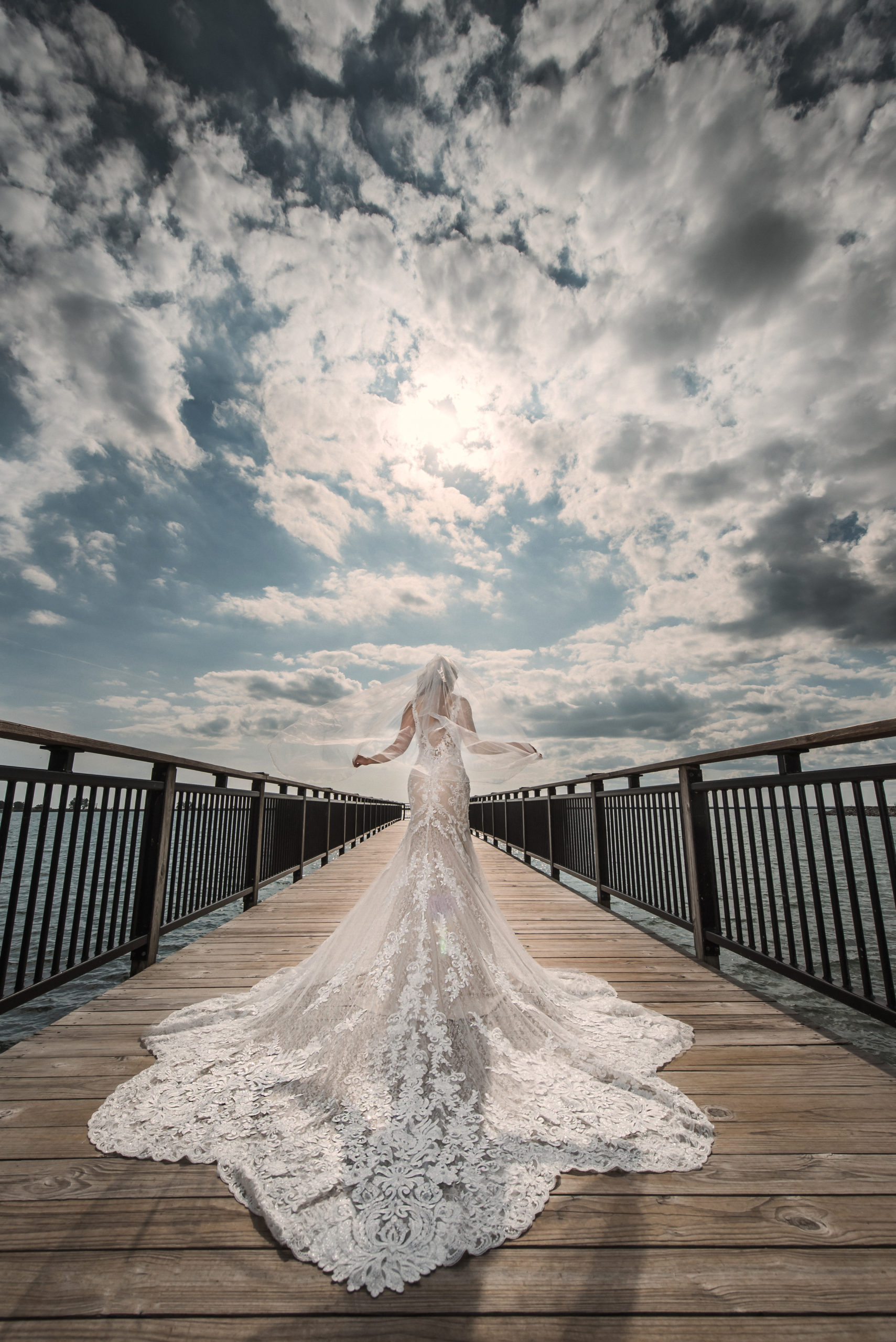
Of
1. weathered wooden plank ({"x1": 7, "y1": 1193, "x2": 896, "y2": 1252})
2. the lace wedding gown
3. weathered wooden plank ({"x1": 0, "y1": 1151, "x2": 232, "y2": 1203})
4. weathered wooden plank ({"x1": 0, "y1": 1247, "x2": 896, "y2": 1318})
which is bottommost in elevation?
weathered wooden plank ({"x1": 0, "y1": 1247, "x2": 896, "y2": 1318})

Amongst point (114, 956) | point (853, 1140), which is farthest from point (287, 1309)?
point (114, 956)

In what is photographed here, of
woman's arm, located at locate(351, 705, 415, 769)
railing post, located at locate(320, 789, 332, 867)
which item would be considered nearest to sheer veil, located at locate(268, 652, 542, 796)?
woman's arm, located at locate(351, 705, 415, 769)

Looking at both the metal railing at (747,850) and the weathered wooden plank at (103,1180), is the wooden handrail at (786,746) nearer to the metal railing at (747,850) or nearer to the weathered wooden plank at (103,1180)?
the metal railing at (747,850)

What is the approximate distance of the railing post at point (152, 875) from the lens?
10.8ft

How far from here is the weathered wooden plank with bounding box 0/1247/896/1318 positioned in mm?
A: 1124

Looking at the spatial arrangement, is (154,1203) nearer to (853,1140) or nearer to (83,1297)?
(83,1297)

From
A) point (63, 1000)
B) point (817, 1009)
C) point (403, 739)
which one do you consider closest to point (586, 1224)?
point (403, 739)

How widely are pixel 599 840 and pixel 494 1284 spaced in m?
4.38

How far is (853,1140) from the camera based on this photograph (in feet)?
5.42

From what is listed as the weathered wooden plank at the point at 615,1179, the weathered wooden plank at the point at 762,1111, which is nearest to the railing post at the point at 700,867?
the weathered wooden plank at the point at 762,1111

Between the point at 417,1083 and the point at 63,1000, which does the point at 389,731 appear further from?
the point at 63,1000

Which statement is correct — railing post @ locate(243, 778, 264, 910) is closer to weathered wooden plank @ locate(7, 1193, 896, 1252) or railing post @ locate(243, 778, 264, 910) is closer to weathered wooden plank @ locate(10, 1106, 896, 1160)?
weathered wooden plank @ locate(10, 1106, 896, 1160)

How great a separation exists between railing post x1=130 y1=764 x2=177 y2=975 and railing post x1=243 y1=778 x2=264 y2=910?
1631mm

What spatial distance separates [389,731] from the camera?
10.7 ft
